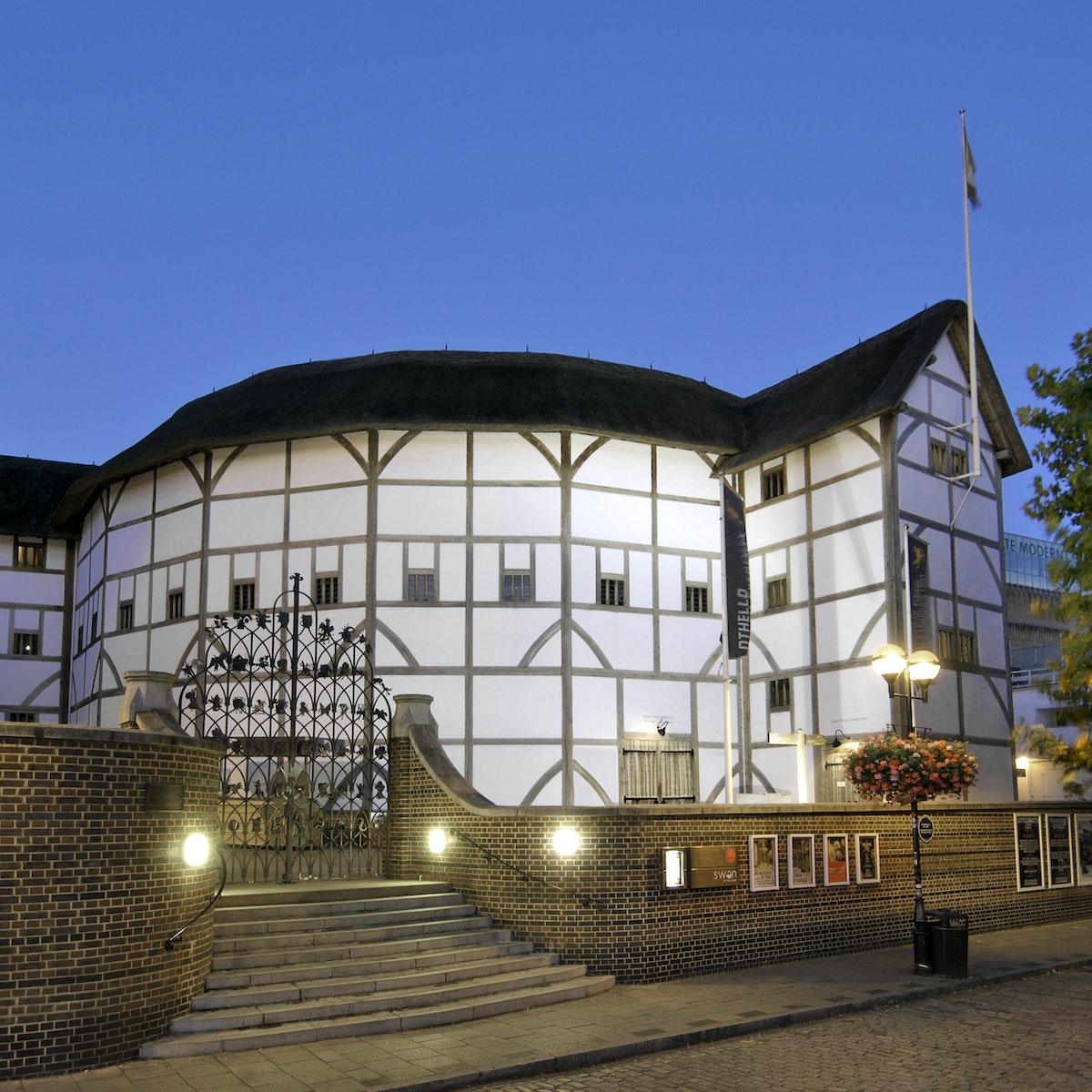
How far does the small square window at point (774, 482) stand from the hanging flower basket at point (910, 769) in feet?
33.5

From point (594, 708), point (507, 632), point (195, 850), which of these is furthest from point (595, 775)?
point (195, 850)

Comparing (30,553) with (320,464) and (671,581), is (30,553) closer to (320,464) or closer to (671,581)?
(320,464)

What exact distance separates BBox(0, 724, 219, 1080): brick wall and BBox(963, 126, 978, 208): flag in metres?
19.6

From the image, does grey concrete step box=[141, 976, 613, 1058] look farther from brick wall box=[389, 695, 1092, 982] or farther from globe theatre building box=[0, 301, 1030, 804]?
globe theatre building box=[0, 301, 1030, 804]

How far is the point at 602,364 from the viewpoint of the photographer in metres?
27.5

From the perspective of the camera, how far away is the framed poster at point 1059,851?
18.1 m

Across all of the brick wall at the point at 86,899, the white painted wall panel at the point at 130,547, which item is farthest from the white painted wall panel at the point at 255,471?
the brick wall at the point at 86,899

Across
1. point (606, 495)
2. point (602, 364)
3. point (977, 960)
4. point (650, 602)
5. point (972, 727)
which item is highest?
point (602, 364)

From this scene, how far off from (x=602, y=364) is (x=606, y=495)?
4556mm

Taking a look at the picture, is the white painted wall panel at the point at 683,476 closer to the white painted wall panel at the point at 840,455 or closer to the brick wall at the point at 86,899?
the white painted wall panel at the point at 840,455

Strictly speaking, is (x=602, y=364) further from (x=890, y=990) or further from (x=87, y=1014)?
(x=87, y=1014)

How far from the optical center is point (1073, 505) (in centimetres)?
1802

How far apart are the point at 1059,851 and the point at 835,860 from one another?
18.7ft

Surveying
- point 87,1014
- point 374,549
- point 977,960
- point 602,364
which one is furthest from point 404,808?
point 602,364
